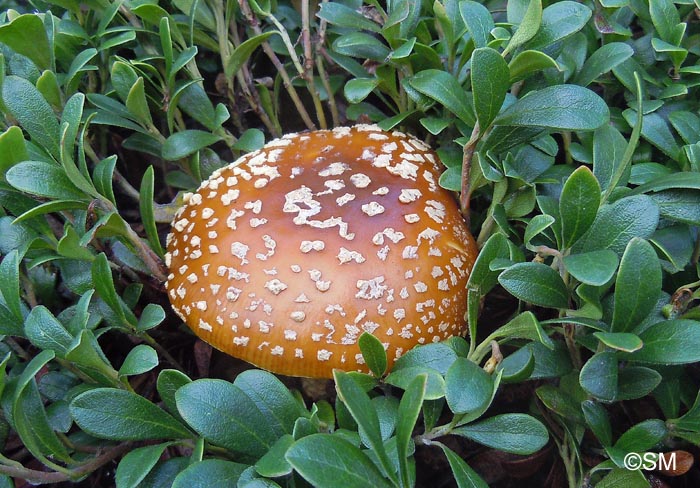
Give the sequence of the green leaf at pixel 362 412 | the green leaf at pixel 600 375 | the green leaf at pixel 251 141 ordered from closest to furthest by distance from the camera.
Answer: the green leaf at pixel 362 412 < the green leaf at pixel 600 375 < the green leaf at pixel 251 141

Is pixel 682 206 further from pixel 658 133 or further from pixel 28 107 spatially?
pixel 28 107

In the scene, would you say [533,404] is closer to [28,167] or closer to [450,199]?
[450,199]

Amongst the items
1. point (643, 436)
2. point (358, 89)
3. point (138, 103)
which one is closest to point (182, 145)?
point (138, 103)

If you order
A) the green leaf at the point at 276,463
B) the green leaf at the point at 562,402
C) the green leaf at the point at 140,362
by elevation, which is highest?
the green leaf at the point at 276,463

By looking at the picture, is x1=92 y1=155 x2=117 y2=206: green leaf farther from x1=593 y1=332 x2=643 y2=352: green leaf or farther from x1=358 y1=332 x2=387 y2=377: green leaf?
x1=593 y1=332 x2=643 y2=352: green leaf

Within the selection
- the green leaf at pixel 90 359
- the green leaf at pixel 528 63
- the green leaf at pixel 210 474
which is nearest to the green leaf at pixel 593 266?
the green leaf at pixel 528 63

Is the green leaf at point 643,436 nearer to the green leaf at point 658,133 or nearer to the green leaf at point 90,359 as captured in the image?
the green leaf at point 658,133

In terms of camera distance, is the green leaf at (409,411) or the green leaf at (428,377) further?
the green leaf at (428,377)
